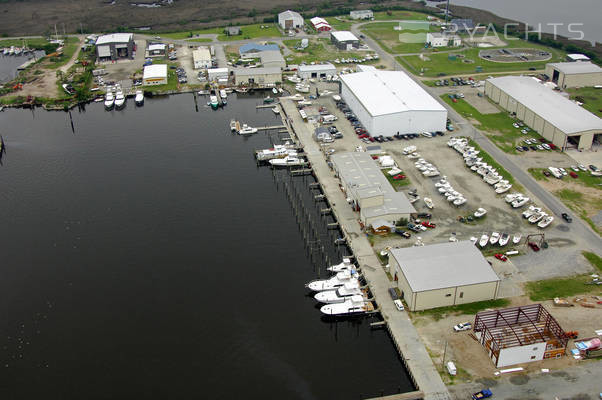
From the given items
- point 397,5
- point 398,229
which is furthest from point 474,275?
point 397,5

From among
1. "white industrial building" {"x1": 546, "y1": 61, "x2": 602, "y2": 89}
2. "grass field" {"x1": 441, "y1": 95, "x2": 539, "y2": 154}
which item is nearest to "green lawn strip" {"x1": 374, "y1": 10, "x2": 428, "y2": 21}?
"white industrial building" {"x1": 546, "y1": 61, "x2": 602, "y2": 89}

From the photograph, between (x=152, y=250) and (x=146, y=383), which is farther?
(x=152, y=250)

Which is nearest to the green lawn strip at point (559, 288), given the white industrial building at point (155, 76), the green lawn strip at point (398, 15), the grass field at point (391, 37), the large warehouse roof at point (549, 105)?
the large warehouse roof at point (549, 105)

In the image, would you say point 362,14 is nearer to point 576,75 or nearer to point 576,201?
point 576,75

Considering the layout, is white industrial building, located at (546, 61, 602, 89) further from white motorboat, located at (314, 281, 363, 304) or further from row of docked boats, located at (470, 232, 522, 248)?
white motorboat, located at (314, 281, 363, 304)

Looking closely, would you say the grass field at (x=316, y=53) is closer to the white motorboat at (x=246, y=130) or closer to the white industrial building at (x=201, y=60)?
the white industrial building at (x=201, y=60)

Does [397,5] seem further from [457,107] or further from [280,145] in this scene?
[280,145]
